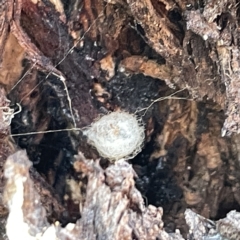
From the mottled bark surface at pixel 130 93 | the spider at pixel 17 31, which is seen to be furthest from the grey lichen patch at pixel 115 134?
the spider at pixel 17 31

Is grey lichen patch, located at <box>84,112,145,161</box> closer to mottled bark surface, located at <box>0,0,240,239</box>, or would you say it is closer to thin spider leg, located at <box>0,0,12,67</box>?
mottled bark surface, located at <box>0,0,240,239</box>

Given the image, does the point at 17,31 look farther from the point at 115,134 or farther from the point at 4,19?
the point at 115,134

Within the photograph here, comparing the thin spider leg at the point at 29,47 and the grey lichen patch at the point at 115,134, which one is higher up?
the thin spider leg at the point at 29,47

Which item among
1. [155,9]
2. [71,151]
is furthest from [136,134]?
[155,9]

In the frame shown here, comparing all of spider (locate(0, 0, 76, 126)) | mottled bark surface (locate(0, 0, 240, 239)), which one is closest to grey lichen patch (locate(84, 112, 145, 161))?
mottled bark surface (locate(0, 0, 240, 239))

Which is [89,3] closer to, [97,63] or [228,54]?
[97,63]

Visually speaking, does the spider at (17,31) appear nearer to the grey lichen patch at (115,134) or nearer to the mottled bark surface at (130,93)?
the mottled bark surface at (130,93)
